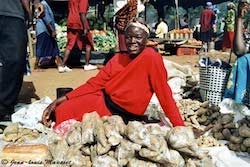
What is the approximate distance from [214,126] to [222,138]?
0.18 metres

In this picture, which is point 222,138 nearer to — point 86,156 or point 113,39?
point 86,156

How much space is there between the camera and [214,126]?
3750 millimetres

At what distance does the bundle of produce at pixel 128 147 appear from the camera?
2.06 m

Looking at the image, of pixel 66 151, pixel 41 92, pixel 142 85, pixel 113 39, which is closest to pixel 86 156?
pixel 66 151

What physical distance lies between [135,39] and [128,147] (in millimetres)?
1185

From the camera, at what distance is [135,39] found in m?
3.05

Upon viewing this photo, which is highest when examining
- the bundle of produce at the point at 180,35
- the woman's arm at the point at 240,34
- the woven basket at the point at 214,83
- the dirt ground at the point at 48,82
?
the woman's arm at the point at 240,34

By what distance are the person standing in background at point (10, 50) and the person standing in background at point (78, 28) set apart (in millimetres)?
2875

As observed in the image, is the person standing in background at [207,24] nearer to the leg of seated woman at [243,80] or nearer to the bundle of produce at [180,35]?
the bundle of produce at [180,35]

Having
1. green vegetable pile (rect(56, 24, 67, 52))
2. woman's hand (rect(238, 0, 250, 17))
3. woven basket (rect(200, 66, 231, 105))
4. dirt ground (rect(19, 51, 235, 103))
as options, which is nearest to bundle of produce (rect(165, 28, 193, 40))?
green vegetable pile (rect(56, 24, 67, 52))

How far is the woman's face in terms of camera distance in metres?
3.04

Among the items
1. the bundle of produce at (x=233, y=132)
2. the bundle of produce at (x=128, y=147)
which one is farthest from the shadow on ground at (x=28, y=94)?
the bundle of produce at (x=128, y=147)

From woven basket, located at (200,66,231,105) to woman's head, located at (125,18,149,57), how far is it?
5.17ft

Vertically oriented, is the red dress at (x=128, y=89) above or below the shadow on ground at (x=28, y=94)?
above
